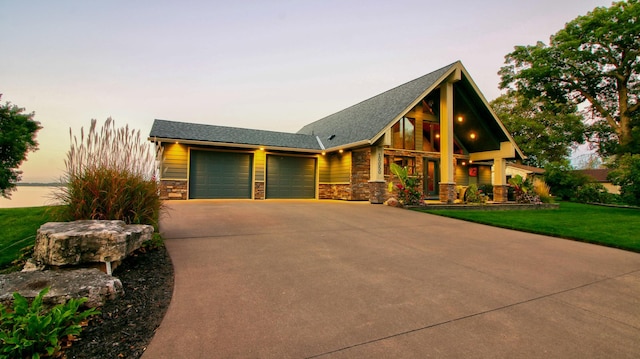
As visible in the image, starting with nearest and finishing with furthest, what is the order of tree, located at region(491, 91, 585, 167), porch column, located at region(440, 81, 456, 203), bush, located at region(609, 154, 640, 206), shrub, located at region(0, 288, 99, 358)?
shrub, located at region(0, 288, 99, 358) → bush, located at region(609, 154, 640, 206) → porch column, located at region(440, 81, 456, 203) → tree, located at region(491, 91, 585, 167)

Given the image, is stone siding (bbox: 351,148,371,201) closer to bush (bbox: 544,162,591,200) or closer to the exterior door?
the exterior door

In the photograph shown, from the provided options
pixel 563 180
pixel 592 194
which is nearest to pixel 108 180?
pixel 592 194

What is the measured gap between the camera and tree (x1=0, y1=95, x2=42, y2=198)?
1608cm

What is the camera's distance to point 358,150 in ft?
44.7

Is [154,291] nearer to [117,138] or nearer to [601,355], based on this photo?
[117,138]

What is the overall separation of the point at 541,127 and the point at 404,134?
21967 mm

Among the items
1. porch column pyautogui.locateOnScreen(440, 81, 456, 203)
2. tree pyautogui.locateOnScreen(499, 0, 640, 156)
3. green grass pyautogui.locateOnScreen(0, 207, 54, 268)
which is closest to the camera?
green grass pyautogui.locateOnScreen(0, 207, 54, 268)

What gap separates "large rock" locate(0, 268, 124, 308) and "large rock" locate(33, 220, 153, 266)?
0.91ft

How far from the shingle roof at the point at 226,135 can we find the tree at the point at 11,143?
10387 millimetres

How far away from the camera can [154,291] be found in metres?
2.90

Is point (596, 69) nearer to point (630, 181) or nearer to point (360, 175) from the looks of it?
point (630, 181)

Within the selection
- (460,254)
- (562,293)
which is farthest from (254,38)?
(562,293)

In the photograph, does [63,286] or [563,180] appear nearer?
[63,286]

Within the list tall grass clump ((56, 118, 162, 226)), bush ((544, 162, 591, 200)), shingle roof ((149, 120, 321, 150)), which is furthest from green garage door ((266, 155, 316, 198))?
bush ((544, 162, 591, 200))
